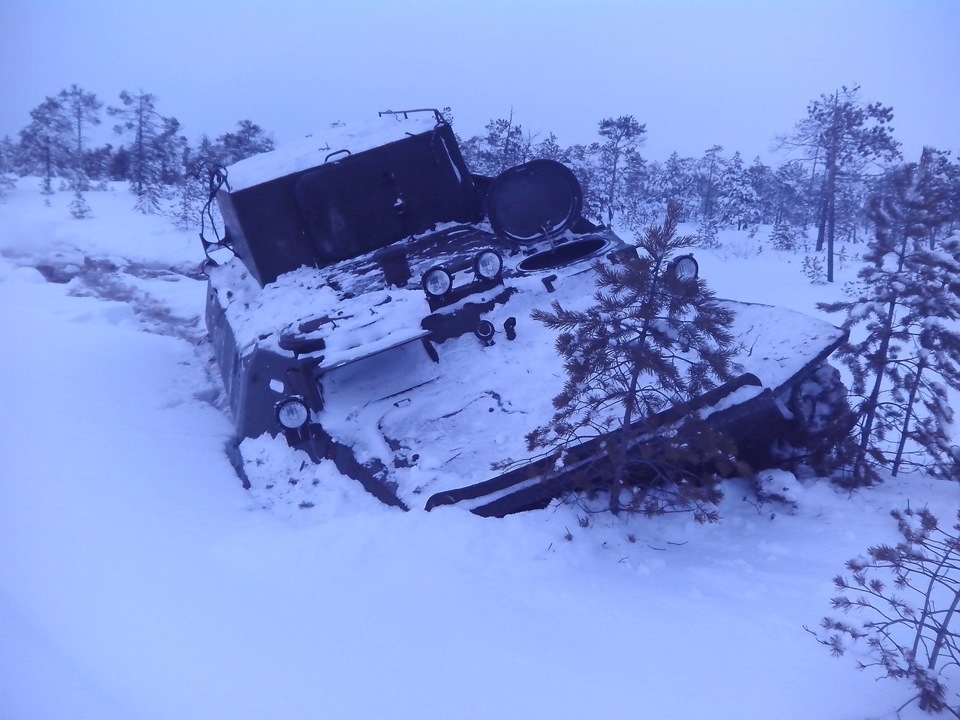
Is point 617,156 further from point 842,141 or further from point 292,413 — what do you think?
point 292,413

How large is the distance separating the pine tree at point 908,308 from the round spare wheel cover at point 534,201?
3.20m

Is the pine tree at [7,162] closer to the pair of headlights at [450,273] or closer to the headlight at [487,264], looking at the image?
the pair of headlights at [450,273]

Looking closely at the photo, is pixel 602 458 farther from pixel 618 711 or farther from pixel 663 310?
pixel 618 711

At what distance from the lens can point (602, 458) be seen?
17.0ft

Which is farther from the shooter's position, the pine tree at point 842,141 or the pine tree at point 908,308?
the pine tree at point 842,141

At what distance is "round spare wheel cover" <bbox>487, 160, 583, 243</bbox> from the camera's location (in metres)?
7.51

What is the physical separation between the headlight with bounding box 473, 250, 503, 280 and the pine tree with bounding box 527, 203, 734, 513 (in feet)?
5.99

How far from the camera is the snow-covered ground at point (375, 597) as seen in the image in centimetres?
345

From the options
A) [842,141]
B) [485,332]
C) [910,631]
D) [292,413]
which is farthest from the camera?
[842,141]

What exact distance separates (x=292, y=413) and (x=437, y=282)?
6.30 ft

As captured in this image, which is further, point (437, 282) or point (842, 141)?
point (842, 141)

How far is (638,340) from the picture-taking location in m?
4.90

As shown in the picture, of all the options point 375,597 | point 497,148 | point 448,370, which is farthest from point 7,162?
point 375,597

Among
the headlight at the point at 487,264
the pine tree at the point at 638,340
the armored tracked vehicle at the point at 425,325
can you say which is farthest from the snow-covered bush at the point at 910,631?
the headlight at the point at 487,264
